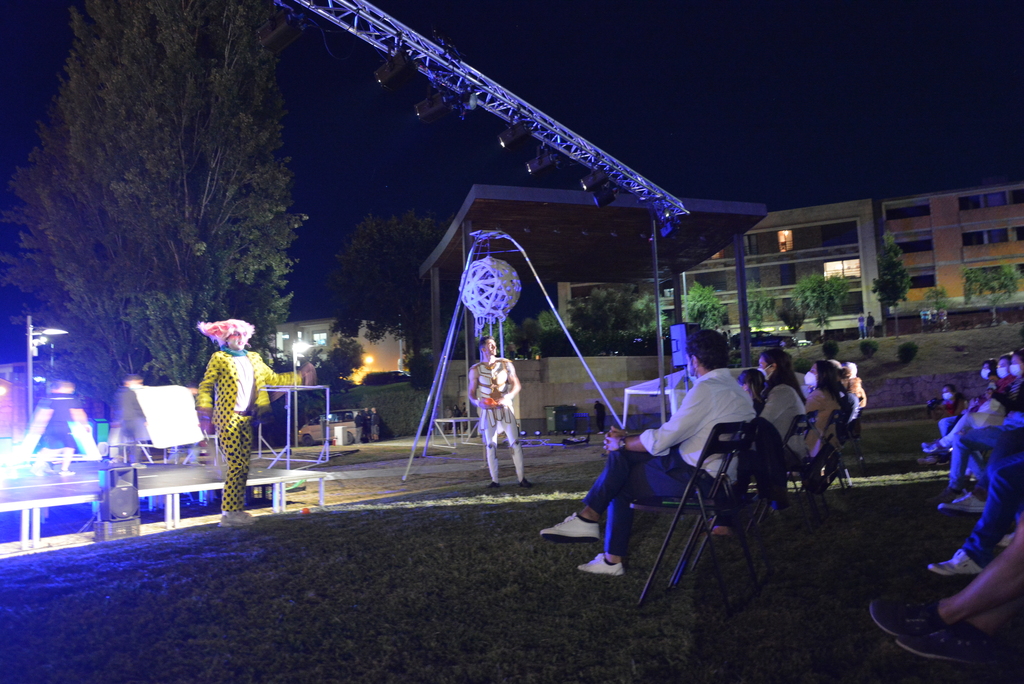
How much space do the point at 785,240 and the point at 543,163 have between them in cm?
4021

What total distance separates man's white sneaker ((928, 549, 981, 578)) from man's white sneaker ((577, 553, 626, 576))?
62.1 inches

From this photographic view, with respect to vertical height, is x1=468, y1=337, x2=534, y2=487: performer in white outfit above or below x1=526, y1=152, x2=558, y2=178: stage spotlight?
below

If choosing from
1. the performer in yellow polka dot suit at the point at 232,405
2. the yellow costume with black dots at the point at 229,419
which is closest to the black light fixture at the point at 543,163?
the performer in yellow polka dot suit at the point at 232,405

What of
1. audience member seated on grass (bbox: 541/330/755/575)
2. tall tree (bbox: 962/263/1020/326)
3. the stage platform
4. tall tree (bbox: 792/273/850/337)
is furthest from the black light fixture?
tall tree (bbox: 962/263/1020/326)

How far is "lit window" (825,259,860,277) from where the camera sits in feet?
146

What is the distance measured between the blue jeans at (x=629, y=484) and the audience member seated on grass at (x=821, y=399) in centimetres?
219

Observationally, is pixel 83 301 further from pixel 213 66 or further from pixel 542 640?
pixel 542 640

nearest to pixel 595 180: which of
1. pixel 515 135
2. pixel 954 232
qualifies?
pixel 515 135

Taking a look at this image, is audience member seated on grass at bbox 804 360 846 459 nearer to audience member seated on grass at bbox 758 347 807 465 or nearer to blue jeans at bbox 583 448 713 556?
audience member seated on grass at bbox 758 347 807 465

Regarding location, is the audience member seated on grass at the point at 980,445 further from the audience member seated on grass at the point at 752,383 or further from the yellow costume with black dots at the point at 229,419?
the yellow costume with black dots at the point at 229,419

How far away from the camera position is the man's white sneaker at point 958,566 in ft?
10.7

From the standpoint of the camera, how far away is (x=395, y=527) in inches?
202

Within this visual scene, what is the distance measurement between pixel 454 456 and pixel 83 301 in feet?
29.7

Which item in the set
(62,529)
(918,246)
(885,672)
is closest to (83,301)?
(62,529)
